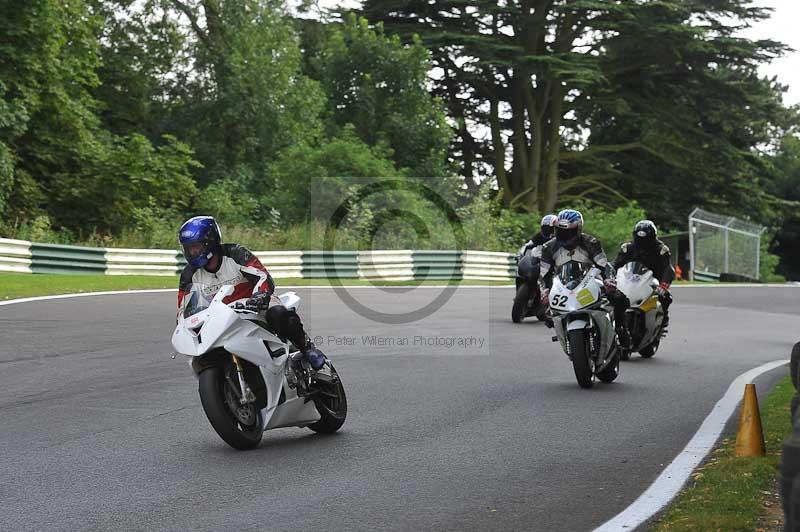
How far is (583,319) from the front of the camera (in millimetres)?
11266

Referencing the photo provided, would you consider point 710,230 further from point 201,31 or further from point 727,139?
point 201,31

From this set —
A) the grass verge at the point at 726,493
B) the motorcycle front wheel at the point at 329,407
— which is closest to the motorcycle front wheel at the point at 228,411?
the motorcycle front wheel at the point at 329,407

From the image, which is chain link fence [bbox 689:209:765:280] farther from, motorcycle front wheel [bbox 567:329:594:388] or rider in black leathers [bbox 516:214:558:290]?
motorcycle front wheel [bbox 567:329:594:388]

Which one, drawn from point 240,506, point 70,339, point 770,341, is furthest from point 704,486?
point 770,341

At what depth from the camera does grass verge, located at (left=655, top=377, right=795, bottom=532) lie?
5809 millimetres

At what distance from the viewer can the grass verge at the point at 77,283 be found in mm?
19812

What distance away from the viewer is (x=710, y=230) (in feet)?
129

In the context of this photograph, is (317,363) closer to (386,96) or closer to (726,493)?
(726,493)

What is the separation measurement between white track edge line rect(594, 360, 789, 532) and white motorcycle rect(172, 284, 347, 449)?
248cm

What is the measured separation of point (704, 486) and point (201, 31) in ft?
120

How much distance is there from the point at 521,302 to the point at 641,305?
440 cm

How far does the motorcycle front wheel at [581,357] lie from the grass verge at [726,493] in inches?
109

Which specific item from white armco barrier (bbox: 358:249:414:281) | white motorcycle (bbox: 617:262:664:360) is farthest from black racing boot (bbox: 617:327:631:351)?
white armco barrier (bbox: 358:249:414:281)

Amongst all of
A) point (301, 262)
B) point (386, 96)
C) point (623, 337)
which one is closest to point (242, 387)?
point (623, 337)
